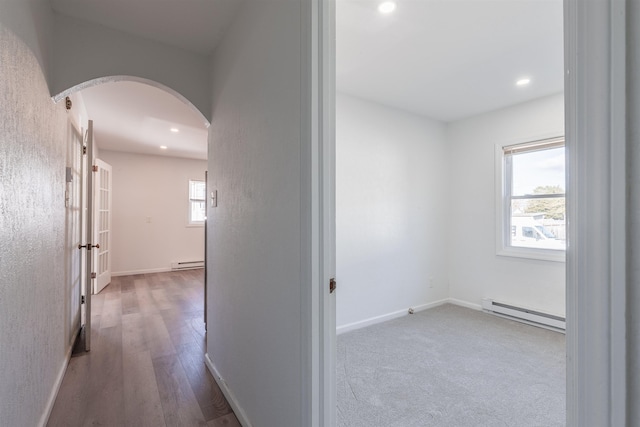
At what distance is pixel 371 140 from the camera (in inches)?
137

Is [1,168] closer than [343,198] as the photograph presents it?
Yes

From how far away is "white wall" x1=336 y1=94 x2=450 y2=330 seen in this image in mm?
3248

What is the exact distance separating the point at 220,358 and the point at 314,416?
1.34 meters

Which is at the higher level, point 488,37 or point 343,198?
point 488,37

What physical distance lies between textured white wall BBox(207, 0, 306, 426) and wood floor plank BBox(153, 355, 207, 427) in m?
0.26

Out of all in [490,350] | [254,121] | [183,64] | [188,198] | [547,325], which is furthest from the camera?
[188,198]

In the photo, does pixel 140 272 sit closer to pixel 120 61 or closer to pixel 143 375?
pixel 143 375

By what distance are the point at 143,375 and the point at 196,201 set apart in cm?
505

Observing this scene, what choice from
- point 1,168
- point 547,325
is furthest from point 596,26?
point 547,325

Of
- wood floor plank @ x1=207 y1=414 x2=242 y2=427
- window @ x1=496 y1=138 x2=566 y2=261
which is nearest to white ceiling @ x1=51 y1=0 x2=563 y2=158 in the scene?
window @ x1=496 y1=138 x2=566 y2=261

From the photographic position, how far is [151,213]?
626 cm

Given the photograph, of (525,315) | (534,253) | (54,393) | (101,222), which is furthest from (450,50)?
(101,222)

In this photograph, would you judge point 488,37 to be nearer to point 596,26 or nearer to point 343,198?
point 343,198

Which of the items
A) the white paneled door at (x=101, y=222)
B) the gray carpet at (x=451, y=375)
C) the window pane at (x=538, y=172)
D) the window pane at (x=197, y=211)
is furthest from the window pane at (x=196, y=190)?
the window pane at (x=538, y=172)
